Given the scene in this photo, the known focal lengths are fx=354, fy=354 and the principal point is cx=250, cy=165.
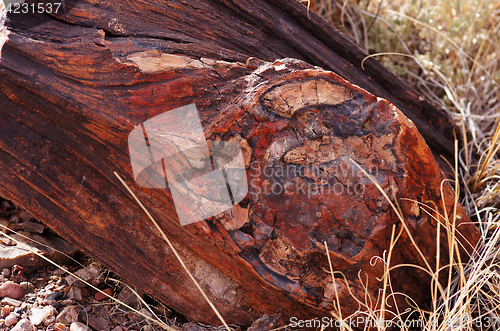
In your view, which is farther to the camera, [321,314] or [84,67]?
[321,314]

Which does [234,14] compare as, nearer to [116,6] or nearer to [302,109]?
[116,6]

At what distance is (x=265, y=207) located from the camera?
4.83 feet

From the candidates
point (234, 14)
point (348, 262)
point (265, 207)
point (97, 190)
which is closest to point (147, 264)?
point (97, 190)

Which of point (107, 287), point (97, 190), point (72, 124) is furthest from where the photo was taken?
point (107, 287)

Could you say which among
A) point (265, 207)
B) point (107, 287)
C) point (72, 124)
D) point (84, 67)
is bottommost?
point (107, 287)

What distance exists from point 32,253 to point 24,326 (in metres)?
0.38

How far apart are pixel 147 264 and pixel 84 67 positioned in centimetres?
89

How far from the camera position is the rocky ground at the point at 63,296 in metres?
1.52

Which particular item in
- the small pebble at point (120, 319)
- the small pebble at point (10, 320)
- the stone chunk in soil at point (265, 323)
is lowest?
the small pebble at point (120, 319)

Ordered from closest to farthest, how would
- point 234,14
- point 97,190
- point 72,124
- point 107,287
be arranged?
point 72,124 < point 97,190 < point 107,287 < point 234,14

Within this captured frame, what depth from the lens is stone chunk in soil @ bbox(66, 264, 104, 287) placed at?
1.71m

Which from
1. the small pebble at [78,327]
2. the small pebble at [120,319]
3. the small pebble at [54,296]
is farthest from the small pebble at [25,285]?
the small pebble at [120,319]

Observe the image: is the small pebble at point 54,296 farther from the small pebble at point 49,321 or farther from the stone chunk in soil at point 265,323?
the stone chunk in soil at point 265,323

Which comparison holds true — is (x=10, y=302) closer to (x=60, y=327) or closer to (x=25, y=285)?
(x=25, y=285)
